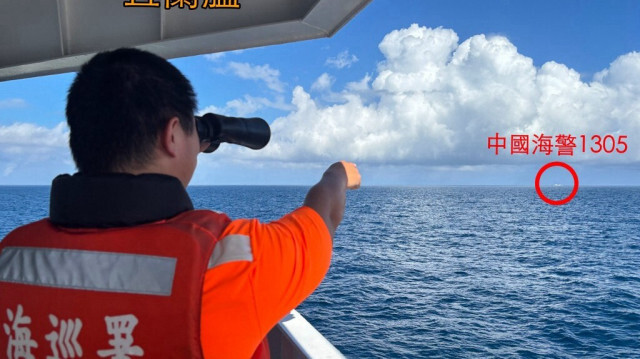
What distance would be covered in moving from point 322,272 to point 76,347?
448 millimetres

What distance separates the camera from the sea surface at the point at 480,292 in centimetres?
2180

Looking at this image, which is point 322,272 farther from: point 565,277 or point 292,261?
point 565,277

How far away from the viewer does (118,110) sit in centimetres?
86

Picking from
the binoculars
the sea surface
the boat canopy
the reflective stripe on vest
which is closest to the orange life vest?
the reflective stripe on vest

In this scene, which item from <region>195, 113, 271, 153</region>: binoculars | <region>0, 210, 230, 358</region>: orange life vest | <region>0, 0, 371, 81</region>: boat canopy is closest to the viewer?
<region>0, 210, 230, 358</region>: orange life vest

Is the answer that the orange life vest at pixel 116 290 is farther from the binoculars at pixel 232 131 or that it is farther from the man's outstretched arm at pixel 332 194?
the binoculars at pixel 232 131

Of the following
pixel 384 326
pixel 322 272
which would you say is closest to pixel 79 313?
pixel 322 272

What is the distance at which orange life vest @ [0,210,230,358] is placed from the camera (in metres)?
0.78

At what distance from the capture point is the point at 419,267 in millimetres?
37625

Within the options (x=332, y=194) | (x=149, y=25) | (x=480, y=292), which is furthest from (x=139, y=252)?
(x=480, y=292)

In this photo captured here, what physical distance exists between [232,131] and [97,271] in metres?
0.48

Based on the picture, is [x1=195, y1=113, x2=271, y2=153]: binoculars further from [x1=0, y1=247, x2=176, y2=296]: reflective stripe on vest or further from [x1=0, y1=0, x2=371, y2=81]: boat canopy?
[x1=0, y1=0, x2=371, y2=81]: boat canopy

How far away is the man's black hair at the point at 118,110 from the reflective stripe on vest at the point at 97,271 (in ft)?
0.54

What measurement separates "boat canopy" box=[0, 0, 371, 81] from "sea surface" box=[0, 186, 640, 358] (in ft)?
56.6
